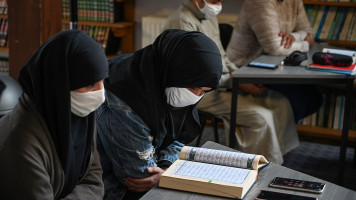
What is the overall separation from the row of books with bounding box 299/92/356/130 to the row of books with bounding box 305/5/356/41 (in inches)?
18.6

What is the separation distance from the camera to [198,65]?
1990 mm

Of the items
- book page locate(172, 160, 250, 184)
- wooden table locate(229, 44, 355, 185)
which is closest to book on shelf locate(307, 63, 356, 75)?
wooden table locate(229, 44, 355, 185)

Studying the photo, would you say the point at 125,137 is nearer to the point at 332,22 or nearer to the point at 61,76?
the point at 61,76

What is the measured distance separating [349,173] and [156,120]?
84.7 inches

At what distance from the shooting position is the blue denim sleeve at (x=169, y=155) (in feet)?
7.16

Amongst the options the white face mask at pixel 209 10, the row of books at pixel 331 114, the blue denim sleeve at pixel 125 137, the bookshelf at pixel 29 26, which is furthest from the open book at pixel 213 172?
the row of books at pixel 331 114

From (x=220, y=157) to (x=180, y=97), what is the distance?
0.38 meters

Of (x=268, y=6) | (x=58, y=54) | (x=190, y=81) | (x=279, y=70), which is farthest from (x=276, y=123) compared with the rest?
(x=58, y=54)

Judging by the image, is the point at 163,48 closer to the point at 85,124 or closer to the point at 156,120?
the point at 156,120

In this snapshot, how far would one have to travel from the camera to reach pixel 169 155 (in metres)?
2.21

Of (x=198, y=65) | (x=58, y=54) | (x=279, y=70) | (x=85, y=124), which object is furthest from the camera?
(x=279, y=70)

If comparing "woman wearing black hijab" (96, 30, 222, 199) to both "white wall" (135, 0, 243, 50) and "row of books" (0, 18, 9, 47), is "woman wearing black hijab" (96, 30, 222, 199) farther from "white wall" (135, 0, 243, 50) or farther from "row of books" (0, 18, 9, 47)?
"row of books" (0, 18, 9, 47)

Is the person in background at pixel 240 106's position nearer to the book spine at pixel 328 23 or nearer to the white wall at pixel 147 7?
the book spine at pixel 328 23

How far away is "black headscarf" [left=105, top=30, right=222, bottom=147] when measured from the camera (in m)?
1.99
